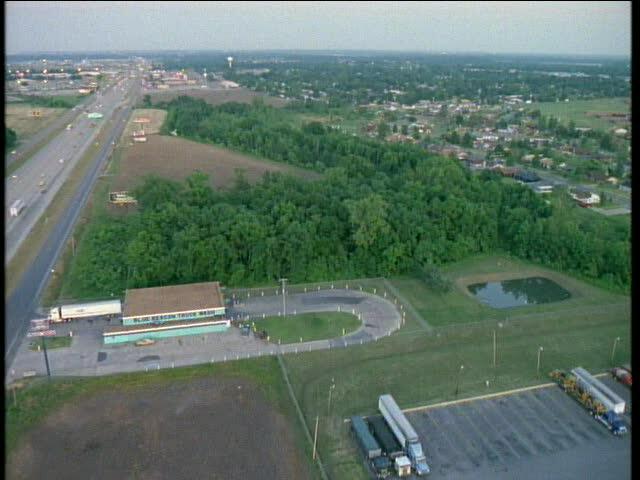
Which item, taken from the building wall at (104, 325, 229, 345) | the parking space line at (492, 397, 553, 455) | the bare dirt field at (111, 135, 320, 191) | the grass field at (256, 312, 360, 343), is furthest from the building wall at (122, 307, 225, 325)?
the bare dirt field at (111, 135, 320, 191)

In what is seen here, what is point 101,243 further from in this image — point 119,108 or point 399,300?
point 119,108

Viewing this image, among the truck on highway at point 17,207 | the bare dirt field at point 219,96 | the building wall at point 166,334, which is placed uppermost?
the bare dirt field at point 219,96

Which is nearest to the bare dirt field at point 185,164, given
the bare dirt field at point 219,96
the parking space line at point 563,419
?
the bare dirt field at point 219,96

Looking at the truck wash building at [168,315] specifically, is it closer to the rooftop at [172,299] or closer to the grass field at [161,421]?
the rooftop at [172,299]

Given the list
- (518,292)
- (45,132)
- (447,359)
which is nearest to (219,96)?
(45,132)

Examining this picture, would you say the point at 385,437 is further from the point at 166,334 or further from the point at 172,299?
the point at 172,299

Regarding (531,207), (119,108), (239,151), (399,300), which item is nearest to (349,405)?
(399,300)

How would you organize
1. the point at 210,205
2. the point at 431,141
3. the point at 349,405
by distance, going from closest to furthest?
the point at 349,405, the point at 210,205, the point at 431,141

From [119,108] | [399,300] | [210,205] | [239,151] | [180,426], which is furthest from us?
[119,108]
